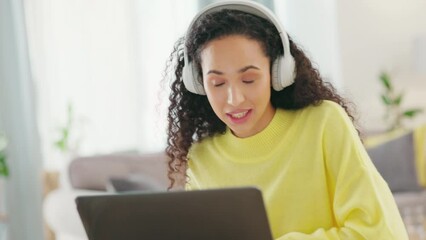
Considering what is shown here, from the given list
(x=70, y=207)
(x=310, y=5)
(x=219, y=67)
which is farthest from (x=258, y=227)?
(x=310, y=5)

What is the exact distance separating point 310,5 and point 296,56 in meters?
3.51

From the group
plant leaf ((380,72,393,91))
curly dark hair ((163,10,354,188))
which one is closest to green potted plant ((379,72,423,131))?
plant leaf ((380,72,393,91))

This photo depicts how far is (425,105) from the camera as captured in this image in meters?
5.21

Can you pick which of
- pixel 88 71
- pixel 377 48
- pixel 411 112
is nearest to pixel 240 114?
pixel 88 71

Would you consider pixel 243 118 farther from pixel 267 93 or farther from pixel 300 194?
pixel 300 194

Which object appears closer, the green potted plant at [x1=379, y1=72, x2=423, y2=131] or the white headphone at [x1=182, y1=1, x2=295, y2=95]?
the white headphone at [x1=182, y1=1, x2=295, y2=95]

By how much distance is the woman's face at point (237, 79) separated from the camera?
1430mm

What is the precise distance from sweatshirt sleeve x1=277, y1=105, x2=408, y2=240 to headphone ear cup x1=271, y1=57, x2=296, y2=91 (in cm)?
11

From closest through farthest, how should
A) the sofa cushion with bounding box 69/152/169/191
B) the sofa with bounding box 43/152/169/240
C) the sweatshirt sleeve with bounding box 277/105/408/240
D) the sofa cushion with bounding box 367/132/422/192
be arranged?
the sweatshirt sleeve with bounding box 277/105/408/240 < the sofa with bounding box 43/152/169/240 < the sofa cushion with bounding box 69/152/169/191 < the sofa cushion with bounding box 367/132/422/192

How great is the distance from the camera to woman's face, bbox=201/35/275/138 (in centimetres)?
Answer: 143

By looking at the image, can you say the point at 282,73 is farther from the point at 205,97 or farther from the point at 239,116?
the point at 205,97

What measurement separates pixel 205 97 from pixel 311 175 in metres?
0.31

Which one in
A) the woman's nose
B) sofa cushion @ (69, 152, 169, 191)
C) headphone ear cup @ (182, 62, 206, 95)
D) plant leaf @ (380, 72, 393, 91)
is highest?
headphone ear cup @ (182, 62, 206, 95)

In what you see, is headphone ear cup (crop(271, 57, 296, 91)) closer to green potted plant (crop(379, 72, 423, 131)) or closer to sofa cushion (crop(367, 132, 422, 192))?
sofa cushion (crop(367, 132, 422, 192))
